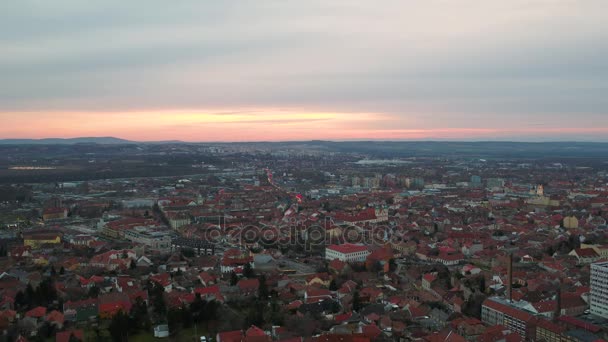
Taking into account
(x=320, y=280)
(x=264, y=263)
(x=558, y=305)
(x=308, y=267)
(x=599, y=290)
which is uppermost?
(x=599, y=290)

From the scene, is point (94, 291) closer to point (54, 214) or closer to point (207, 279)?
point (207, 279)

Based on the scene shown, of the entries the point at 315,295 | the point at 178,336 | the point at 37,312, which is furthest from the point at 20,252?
the point at 315,295

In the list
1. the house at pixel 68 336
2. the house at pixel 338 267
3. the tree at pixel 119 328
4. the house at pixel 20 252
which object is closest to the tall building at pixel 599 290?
the house at pixel 338 267

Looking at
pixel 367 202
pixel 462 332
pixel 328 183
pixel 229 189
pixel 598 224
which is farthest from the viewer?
pixel 328 183

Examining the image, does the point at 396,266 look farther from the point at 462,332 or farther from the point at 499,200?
the point at 499,200

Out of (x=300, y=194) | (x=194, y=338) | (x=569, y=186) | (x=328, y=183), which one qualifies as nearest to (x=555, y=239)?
(x=194, y=338)
